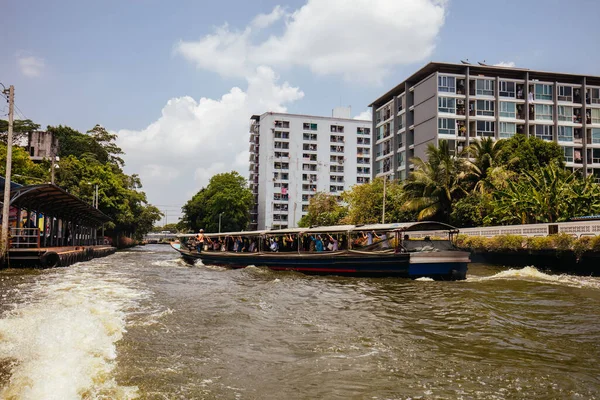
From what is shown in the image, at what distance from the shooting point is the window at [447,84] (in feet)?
160

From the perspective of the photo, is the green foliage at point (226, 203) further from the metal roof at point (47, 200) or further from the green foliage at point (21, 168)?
the metal roof at point (47, 200)

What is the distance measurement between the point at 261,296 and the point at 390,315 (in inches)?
156

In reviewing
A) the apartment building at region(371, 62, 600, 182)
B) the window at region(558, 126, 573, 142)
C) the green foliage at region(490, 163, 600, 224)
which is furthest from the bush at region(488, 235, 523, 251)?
the window at region(558, 126, 573, 142)

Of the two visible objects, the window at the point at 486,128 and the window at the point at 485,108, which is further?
the window at the point at 485,108

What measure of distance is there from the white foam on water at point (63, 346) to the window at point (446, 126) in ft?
138

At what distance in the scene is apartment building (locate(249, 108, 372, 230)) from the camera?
282ft

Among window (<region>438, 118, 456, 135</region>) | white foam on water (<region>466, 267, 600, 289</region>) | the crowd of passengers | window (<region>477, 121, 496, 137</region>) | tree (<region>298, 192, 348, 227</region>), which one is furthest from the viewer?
tree (<region>298, 192, 348, 227</region>)

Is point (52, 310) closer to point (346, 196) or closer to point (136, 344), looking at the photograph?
point (136, 344)

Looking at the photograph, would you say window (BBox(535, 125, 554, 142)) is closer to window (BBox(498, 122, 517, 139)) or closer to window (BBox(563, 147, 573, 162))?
window (BBox(563, 147, 573, 162))

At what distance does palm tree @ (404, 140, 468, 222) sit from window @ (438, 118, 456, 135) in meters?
12.6

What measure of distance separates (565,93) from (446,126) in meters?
15.0

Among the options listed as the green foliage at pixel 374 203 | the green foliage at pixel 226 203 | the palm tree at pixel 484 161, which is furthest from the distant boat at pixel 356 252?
the green foliage at pixel 226 203

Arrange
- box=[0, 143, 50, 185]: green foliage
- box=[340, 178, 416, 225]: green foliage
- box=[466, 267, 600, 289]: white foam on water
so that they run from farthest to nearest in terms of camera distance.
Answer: box=[340, 178, 416, 225]: green foliage → box=[0, 143, 50, 185]: green foliage → box=[466, 267, 600, 289]: white foam on water

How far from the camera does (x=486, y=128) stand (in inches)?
1960
